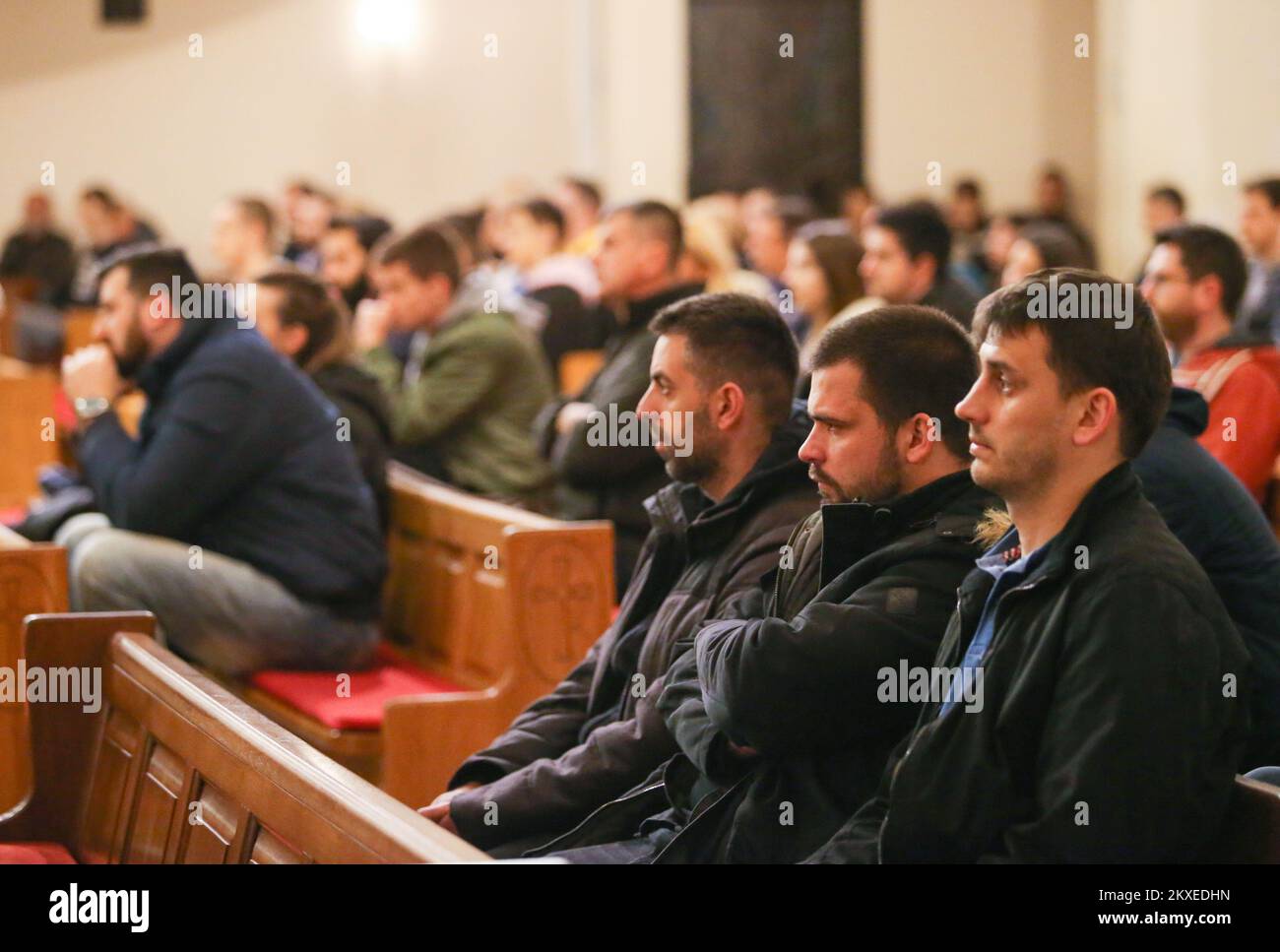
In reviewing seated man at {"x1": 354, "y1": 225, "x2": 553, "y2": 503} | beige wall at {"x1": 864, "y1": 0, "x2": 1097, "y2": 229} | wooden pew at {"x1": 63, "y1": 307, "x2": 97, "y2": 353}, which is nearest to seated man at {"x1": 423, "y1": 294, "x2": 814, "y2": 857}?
seated man at {"x1": 354, "y1": 225, "x2": 553, "y2": 503}

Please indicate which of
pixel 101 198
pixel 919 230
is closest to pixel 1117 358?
pixel 919 230

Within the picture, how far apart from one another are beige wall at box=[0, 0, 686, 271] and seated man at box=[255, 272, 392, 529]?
9197mm

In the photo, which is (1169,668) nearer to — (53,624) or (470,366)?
(53,624)

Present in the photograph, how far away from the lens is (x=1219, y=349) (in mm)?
4426

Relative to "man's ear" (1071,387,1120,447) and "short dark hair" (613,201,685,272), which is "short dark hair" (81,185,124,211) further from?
"man's ear" (1071,387,1120,447)

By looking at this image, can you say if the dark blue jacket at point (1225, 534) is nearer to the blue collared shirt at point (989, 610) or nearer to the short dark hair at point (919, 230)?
the blue collared shirt at point (989, 610)

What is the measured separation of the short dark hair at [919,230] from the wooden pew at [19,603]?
2.92 m

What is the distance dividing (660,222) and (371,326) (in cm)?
177

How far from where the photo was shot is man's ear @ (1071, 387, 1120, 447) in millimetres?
2150

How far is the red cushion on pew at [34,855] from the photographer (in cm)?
323

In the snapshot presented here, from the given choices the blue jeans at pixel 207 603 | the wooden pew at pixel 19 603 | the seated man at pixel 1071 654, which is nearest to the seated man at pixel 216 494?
the blue jeans at pixel 207 603

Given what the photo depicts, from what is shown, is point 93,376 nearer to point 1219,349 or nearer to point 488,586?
point 488,586
